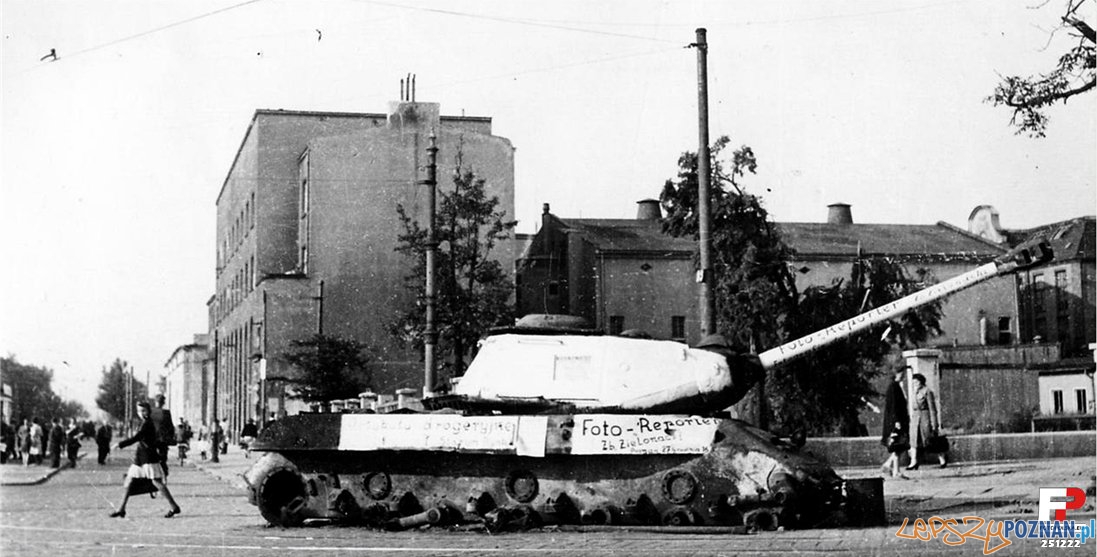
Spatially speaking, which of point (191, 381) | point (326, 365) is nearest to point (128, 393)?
point (191, 381)

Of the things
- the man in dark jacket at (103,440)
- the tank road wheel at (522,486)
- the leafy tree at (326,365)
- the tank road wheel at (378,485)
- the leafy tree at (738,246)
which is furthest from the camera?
the man in dark jacket at (103,440)

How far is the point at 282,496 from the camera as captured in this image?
13883 mm

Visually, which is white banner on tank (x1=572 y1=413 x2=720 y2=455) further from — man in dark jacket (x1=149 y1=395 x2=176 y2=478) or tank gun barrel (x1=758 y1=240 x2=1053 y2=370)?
man in dark jacket (x1=149 y1=395 x2=176 y2=478)

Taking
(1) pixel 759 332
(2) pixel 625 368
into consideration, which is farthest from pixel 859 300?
(2) pixel 625 368

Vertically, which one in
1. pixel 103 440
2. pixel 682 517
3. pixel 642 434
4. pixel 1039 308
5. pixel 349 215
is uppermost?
pixel 349 215

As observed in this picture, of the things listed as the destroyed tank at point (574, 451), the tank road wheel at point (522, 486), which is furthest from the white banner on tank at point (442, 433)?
the tank road wheel at point (522, 486)

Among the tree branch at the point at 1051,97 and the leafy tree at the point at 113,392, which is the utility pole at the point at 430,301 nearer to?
the tree branch at the point at 1051,97

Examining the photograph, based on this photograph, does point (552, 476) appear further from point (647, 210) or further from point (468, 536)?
point (647, 210)

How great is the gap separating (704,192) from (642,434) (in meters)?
5.16

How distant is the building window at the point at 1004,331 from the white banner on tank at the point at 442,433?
4523cm

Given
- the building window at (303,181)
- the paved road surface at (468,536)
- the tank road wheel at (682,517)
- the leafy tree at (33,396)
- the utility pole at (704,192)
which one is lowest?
the paved road surface at (468,536)

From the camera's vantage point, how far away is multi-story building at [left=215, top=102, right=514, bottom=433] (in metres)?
43.4

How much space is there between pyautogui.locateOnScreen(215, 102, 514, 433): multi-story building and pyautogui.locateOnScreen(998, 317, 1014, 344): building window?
70.4 ft

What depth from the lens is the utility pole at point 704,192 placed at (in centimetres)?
1681
